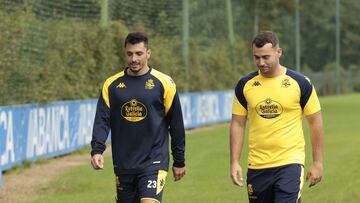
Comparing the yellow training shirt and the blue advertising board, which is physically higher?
the yellow training shirt

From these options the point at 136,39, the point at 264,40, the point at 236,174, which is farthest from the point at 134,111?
the point at 264,40

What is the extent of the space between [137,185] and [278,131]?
130cm

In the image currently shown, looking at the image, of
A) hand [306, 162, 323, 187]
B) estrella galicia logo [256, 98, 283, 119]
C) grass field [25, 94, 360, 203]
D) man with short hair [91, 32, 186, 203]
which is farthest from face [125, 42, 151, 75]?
grass field [25, 94, 360, 203]

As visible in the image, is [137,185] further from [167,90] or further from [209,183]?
[209,183]

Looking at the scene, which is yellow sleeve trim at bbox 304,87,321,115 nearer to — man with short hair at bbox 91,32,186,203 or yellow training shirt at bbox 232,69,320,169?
yellow training shirt at bbox 232,69,320,169

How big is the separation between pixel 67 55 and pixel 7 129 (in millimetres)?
6007

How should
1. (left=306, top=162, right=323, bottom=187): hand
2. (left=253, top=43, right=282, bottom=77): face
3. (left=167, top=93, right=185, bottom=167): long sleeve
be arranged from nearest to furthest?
1. (left=253, top=43, right=282, bottom=77): face
2. (left=306, top=162, right=323, bottom=187): hand
3. (left=167, top=93, right=185, bottom=167): long sleeve

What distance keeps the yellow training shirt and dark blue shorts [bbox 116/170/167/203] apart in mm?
820

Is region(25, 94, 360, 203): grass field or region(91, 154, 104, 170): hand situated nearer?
region(91, 154, 104, 170): hand

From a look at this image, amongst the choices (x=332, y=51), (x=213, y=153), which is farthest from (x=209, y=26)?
(x=332, y=51)

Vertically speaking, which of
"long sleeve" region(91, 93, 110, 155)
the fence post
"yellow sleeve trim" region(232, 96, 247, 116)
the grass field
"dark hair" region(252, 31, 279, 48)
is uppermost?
"dark hair" region(252, 31, 279, 48)

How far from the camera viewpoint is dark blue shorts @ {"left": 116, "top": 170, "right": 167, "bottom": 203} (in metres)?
7.66

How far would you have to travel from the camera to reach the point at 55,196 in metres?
13.2

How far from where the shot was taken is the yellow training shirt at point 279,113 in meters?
7.50
